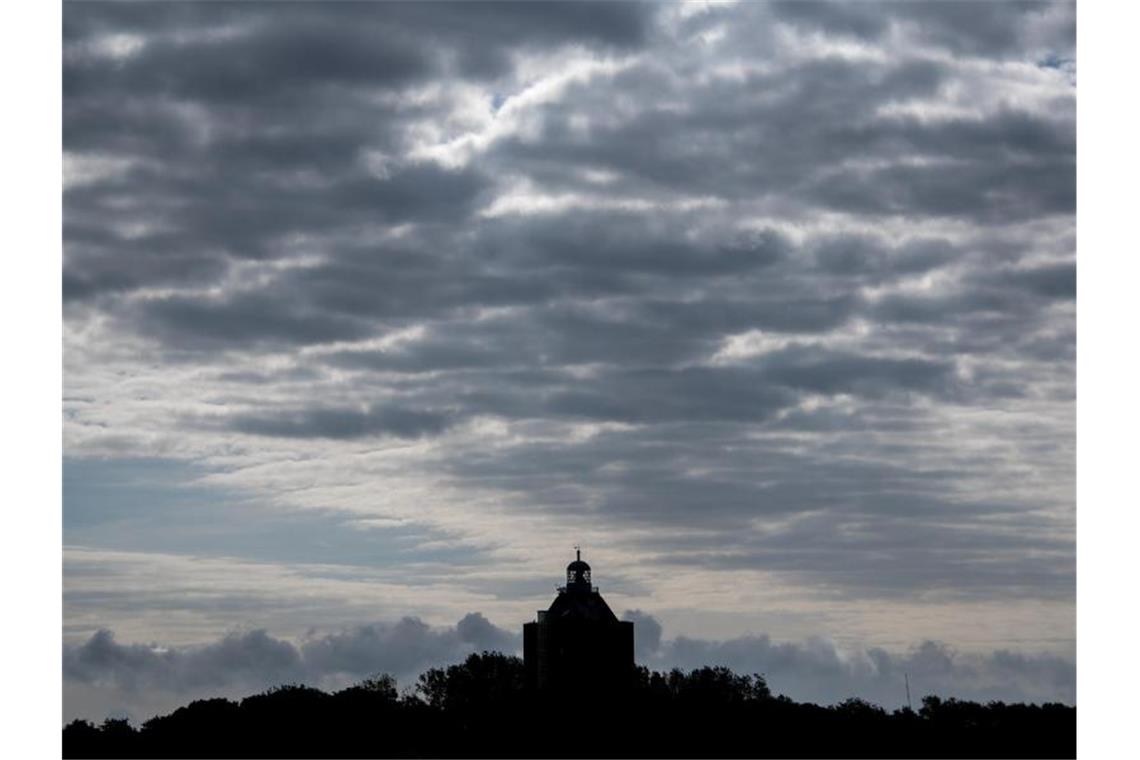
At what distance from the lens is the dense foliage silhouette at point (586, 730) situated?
11694cm

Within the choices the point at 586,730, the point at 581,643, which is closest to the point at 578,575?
the point at 581,643

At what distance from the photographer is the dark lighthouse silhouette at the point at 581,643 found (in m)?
141

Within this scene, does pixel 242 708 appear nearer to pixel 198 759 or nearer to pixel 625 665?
pixel 198 759

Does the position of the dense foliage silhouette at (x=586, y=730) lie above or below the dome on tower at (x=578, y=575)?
below

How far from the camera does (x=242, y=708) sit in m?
139

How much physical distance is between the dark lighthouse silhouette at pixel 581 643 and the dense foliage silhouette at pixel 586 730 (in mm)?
1347

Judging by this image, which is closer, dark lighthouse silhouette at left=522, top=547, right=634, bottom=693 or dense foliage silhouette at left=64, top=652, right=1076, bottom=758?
dense foliage silhouette at left=64, top=652, right=1076, bottom=758

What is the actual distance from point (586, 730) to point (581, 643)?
1266 cm

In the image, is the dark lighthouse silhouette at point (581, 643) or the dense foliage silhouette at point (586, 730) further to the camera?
the dark lighthouse silhouette at point (581, 643)

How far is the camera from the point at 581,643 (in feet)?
461

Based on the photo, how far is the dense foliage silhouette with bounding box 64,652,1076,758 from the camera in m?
117

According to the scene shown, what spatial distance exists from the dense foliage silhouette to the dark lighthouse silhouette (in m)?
1.35

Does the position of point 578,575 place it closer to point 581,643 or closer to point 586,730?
point 581,643

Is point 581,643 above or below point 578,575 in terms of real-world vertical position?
below
